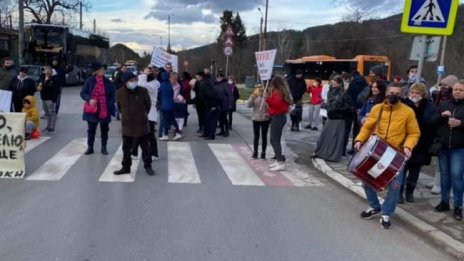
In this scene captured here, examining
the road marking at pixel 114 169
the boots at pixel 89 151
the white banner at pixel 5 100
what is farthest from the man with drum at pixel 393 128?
the white banner at pixel 5 100

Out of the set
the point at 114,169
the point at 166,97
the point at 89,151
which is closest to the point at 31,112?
the point at 89,151

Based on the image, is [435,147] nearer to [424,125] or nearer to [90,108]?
[424,125]

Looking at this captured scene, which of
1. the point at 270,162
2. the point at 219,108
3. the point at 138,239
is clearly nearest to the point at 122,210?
the point at 138,239

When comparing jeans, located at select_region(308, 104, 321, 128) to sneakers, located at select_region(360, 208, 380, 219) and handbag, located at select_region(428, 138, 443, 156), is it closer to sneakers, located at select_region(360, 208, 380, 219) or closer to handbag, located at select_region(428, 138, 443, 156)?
handbag, located at select_region(428, 138, 443, 156)

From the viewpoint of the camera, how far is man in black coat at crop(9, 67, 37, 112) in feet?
40.3

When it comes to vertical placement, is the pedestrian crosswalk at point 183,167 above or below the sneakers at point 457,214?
below

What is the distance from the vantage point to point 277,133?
968 centimetres

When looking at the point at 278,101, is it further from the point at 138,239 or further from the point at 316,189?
the point at 138,239

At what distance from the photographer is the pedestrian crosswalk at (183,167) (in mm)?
8555

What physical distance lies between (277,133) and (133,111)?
2.64 meters

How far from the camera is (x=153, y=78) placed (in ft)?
39.9

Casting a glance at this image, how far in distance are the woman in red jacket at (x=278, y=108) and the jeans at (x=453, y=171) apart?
3.35 m

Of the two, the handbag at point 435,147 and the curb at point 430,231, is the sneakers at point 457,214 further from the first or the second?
the handbag at point 435,147

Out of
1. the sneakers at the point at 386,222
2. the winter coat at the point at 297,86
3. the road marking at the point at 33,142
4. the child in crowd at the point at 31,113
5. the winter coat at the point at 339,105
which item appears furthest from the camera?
the winter coat at the point at 297,86
